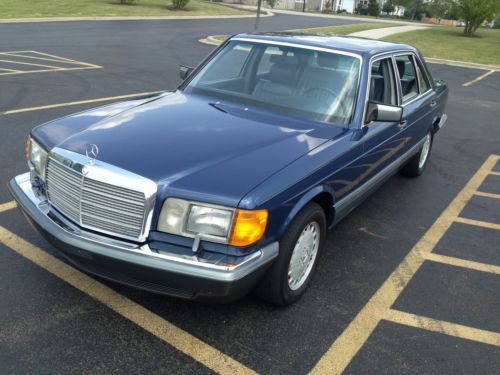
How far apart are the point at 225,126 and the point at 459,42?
24532mm

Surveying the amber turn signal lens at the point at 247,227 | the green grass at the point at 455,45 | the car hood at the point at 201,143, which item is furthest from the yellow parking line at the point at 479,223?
the green grass at the point at 455,45

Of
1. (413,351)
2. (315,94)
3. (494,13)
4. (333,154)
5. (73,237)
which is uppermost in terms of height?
(494,13)

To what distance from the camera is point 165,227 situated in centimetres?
274

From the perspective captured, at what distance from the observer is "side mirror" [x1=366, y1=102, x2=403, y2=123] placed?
383 centimetres

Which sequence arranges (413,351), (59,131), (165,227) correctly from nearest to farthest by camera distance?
(165,227), (413,351), (59,131)

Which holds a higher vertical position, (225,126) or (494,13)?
(494,13)

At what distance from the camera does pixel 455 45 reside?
2327 centimetres

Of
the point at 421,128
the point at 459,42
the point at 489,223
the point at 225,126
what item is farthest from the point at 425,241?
the point at 459,42

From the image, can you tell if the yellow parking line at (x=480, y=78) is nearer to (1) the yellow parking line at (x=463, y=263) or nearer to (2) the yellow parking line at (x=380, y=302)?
(2) the yellow parking line at (x=380, y=302)

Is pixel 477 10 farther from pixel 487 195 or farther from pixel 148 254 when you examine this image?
pixel 148 254

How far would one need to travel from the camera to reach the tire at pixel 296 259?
3.05 metres

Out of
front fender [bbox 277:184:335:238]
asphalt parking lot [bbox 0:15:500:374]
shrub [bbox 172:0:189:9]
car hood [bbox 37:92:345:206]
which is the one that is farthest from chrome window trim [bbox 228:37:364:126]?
shrub [bbox 172:0:189:9]

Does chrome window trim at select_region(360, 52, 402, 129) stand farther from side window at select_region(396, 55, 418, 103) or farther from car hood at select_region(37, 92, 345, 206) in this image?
car hood at select_region(37, 92, 345, 206)

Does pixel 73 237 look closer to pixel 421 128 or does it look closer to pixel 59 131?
pixel 59 131
